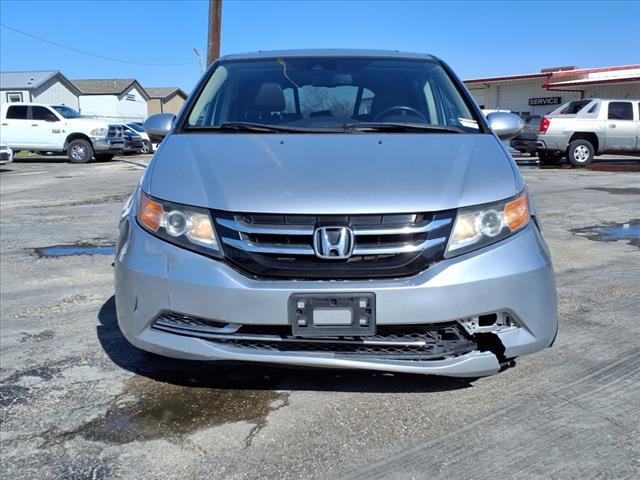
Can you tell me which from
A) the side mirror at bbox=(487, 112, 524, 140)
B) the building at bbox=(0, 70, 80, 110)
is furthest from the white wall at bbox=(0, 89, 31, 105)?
the side mirror at bbox=(487, 112, 524, 140)

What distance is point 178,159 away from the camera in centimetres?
289

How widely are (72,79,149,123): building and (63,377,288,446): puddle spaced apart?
2095 inches

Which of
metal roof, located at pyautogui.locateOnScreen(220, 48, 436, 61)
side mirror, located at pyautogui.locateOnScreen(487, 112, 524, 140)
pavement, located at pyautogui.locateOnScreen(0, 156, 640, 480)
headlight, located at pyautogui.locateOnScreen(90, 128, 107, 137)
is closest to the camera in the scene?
pavement, located at pyautogui.locateOnScreen(0, 156, 640, 480)

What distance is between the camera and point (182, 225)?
8.33 feet

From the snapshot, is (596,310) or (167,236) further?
(596,310)

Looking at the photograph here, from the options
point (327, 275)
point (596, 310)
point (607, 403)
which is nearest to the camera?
point (327, 275)

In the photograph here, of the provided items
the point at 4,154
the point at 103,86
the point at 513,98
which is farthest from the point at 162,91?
the point at 4,154

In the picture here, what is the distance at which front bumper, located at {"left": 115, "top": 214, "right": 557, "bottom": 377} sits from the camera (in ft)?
7.70

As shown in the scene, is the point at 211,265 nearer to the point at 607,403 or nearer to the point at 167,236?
the point at 167,236

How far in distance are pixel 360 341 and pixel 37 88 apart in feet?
155

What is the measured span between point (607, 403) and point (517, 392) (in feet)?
1.27

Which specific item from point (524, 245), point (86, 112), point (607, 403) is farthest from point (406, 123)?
point (86, 112)

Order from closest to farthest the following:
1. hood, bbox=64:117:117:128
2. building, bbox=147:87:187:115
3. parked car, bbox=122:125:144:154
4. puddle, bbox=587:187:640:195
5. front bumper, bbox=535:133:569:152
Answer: puddle, bbox=587:187:640:195 → front bumper, bbox=535:133:569:152 → hood, bbox=64:117:117:128 → parked car, bbox=122:125:144:154 → building, bbox=147:87:187:115

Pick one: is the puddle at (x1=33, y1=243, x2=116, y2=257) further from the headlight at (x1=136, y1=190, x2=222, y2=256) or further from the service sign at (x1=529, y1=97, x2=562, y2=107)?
the service sign at (x1=529, y1=97, x2=562, y2=107)
